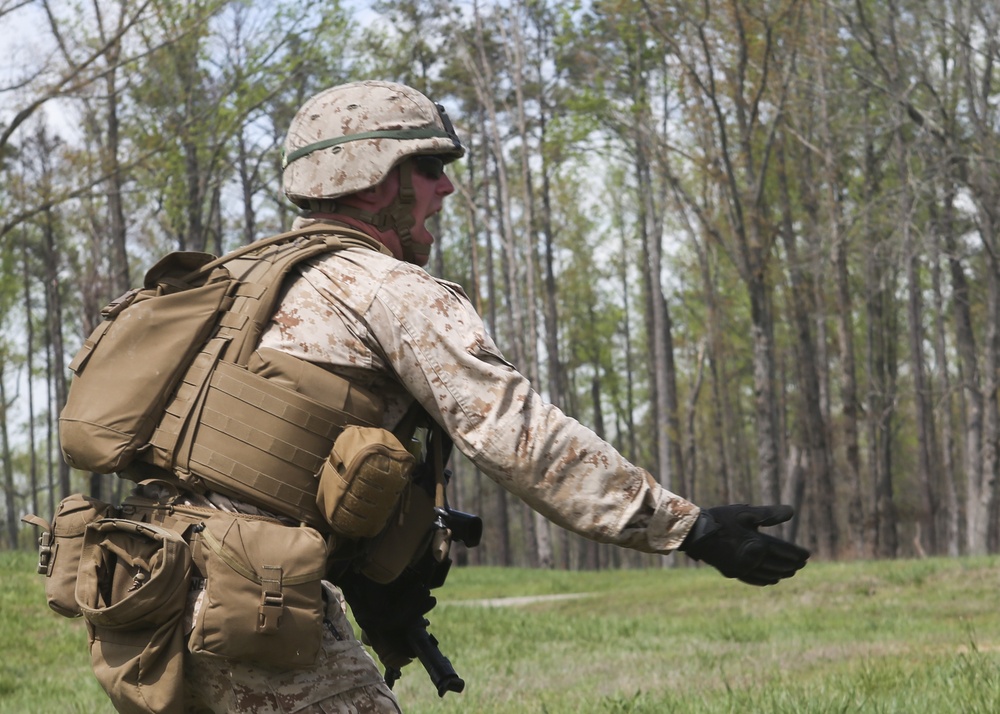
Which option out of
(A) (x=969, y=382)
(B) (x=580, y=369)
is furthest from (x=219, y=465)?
(B) (x=580, y=369)

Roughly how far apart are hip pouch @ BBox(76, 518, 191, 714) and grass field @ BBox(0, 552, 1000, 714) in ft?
9.50

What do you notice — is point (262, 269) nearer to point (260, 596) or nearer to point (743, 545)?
point (260, 596)

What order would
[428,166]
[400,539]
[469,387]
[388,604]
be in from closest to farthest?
1. [469,387]
2. [400,539]
3. [428,166]
4. [388,604]

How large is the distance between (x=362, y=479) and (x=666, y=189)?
30290 mm

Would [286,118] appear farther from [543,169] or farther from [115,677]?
[115,677]

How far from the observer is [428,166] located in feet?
9.98

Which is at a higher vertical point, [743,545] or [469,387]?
[469,387]

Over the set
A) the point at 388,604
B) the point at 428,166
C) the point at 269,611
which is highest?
the point at 428,166

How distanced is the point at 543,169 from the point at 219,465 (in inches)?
1164

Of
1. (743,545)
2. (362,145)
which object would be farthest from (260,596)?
(362,145)

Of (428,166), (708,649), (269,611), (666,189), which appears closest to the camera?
(269,611)

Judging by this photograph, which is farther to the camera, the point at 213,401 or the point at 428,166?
the point at 428,166

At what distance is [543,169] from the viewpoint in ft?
104

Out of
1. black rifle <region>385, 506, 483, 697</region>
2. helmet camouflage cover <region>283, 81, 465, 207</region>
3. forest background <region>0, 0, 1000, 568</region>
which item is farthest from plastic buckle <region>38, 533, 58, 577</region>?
forest background <region>0, 0, 1000, 568</region>
